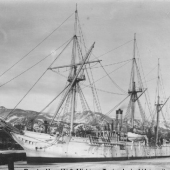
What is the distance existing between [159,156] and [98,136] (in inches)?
865

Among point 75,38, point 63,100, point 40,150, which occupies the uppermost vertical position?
point 75,38

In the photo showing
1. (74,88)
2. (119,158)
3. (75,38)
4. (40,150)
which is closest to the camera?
(40,150)

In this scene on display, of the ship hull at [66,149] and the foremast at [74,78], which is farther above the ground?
the foremast at [74,78]

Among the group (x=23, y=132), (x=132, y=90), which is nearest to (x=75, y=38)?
(x=23, y=132)

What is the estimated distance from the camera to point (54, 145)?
3359 centimetres

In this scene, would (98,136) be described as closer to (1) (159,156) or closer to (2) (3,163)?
(2) (3,163)

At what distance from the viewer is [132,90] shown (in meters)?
55.5

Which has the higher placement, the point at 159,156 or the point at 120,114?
the point at 120,114

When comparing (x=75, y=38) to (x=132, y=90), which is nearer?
(x=75, y=38)

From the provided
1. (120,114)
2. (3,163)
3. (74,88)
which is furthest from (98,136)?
(3,163)

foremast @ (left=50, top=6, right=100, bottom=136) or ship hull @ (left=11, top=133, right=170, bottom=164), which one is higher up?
foremast @ (left=50, top=6, right=100, bottom=136)

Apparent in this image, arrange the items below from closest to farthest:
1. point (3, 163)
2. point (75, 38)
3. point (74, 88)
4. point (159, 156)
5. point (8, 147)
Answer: point (3, 163) < point (75, 38) < point (74, 88) < point (8, 147) < point (159, 156)

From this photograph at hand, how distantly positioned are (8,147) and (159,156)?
31333mm

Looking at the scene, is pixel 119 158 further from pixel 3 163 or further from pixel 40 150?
pixel 3 163
